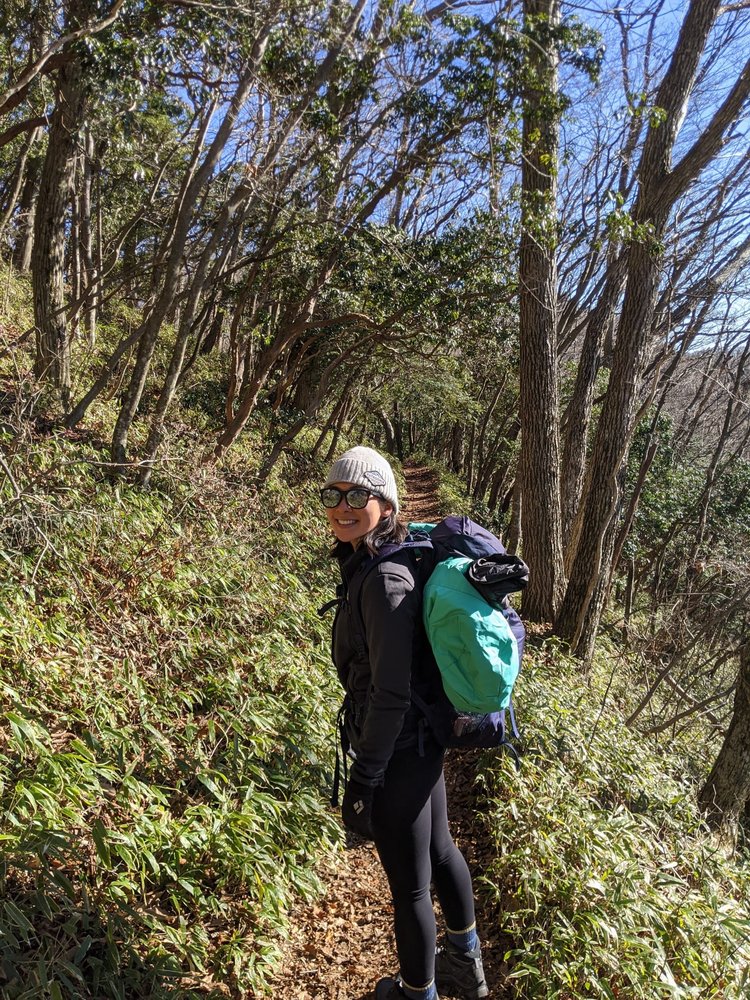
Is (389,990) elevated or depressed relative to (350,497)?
depressed

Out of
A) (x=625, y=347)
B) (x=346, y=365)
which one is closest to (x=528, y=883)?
(x=625, y=347)

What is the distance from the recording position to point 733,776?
575 centimetres

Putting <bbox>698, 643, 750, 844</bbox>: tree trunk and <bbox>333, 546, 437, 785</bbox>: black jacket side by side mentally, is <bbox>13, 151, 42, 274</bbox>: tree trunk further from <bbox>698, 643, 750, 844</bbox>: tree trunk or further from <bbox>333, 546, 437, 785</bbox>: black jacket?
<bbox>698, 643, 750, 844</bbox>: tree trunk

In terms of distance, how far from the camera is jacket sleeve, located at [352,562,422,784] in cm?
207

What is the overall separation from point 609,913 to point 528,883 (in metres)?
0.40

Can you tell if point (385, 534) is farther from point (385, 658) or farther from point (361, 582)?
point (385, 658)

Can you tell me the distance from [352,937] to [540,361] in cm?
634

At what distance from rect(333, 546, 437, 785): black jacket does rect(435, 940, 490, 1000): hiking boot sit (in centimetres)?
110

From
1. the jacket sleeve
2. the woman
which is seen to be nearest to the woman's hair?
the woman

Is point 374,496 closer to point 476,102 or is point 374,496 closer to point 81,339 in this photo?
point 476,102

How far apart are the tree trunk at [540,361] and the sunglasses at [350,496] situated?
232 inches

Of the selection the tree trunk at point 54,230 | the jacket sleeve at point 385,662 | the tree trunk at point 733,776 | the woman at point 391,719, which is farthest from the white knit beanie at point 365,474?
the tree trunk at point 54,230

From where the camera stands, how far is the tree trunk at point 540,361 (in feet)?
23.9

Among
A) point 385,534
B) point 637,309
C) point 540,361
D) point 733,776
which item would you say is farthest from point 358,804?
point 637,309
